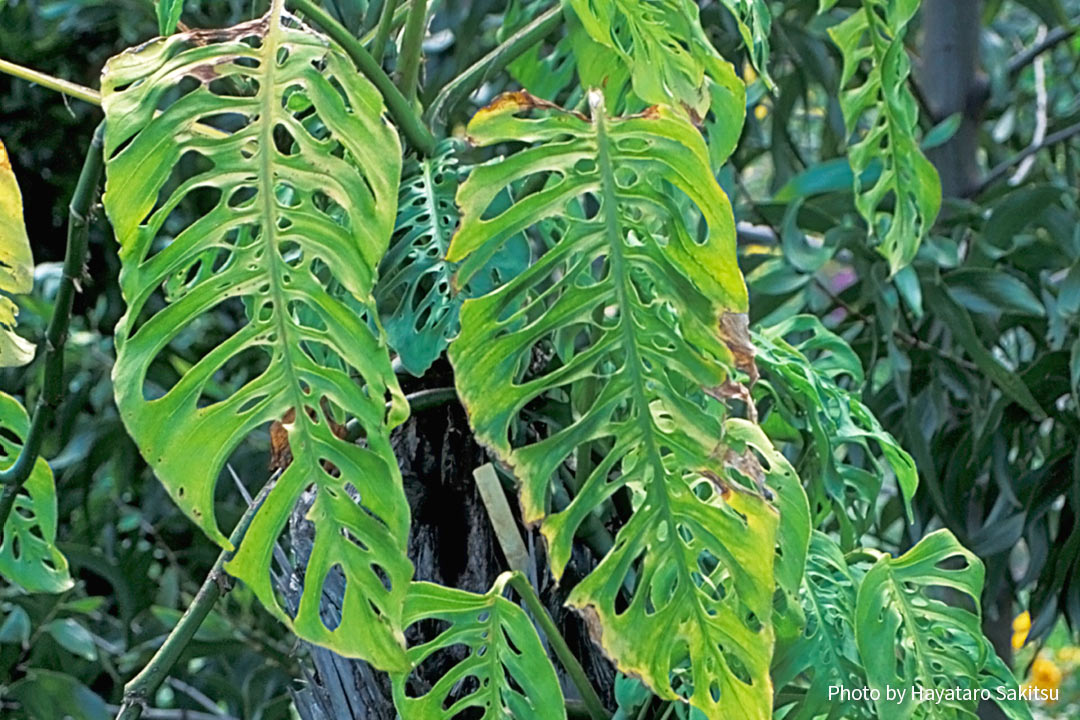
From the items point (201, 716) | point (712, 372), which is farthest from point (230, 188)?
point (201, 716)

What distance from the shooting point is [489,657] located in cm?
38

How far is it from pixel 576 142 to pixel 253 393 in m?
0.12

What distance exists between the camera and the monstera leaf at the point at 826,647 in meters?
0.40

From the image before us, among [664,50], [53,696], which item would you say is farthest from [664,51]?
[53,696]

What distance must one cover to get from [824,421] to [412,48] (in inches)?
9.0

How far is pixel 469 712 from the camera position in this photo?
42 cm

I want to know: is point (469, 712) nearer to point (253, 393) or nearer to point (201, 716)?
point (253, 393)

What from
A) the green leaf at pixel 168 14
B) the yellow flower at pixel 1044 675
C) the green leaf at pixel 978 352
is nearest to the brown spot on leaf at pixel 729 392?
the green leaf at pixel 168 14

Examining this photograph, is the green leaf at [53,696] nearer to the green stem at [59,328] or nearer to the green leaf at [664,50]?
the green stem at [59,328]

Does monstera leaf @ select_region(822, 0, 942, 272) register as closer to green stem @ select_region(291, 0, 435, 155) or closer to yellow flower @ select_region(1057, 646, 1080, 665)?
green stem @ select_region(291, 0, 435, 155)

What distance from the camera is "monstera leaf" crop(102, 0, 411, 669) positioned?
0.97 feet

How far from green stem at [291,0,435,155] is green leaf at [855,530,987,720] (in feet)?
0.77

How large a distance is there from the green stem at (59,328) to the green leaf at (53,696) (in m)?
0.33

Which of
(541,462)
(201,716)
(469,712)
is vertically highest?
(541,462)
